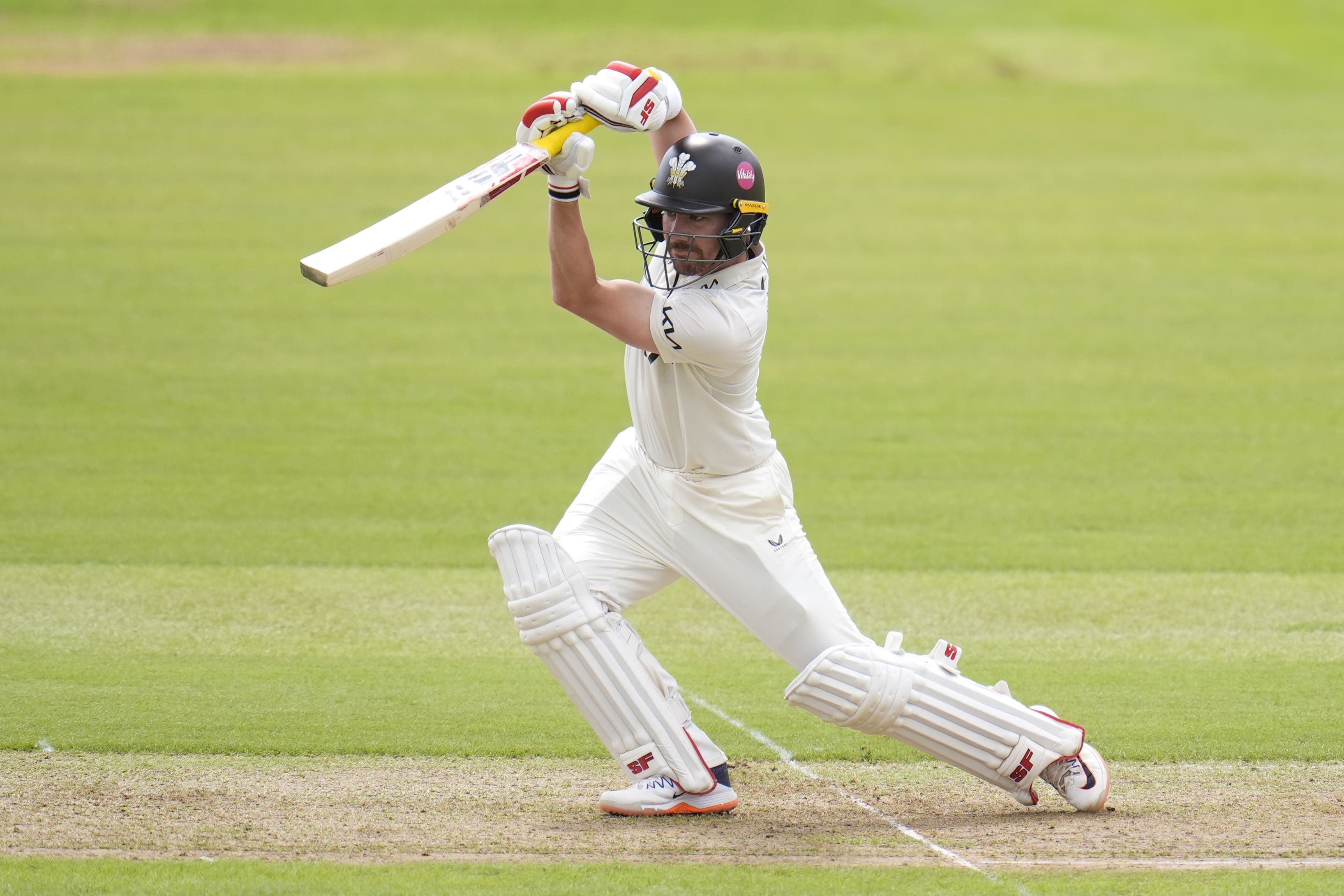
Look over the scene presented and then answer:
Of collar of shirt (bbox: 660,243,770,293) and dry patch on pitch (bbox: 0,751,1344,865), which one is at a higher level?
collar of shirt (bbox: 660,243,770,293)

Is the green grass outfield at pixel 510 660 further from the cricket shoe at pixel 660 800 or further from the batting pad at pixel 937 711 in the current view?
the batting pad at pixel 937 711

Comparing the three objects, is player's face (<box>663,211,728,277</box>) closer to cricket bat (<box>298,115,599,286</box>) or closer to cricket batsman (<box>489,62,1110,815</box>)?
cricket batsman (<box>489,62,1110,815</box>)

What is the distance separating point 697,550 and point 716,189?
1.30 metres

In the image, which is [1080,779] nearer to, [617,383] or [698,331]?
[698,331]

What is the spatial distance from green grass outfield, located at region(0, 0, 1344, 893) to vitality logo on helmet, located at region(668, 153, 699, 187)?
2353 mm

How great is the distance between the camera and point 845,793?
5.66 metres

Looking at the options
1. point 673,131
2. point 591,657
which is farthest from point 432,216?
point 591,657

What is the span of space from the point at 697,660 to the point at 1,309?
9.24 meters

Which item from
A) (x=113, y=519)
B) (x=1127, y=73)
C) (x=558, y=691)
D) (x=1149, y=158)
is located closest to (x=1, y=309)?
(x=113, y=519)

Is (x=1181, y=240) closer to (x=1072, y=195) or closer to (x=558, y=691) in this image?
(x=1072, y=195)

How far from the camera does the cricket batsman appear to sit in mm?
5090

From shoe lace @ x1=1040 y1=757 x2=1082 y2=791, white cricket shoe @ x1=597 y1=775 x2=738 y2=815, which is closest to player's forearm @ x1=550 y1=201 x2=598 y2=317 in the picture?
white cricket shoe @ x1=597 y1=775 x2=738 y2=815

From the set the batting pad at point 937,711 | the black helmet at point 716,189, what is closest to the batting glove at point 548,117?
the black helmet at point 716,189

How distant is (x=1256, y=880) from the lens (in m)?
4.64
